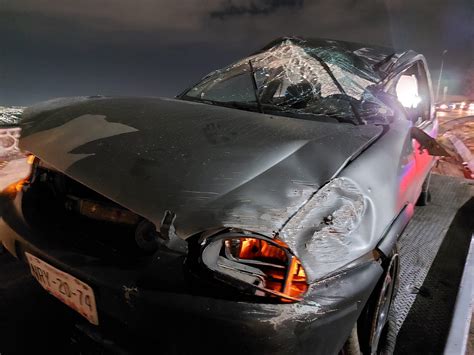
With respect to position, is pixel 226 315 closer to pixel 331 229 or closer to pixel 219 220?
pixel 219 220

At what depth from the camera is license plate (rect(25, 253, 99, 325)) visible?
54.1 inches

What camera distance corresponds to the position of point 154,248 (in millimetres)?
1421

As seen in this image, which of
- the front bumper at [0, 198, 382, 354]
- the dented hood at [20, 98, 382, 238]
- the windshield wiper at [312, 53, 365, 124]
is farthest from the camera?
the windshield wiper at [312, 53, 365, 124]

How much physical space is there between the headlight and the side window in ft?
5.02

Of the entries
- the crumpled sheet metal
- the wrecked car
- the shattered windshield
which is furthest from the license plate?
the crumpled sheet metal

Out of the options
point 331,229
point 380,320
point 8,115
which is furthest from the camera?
point 8,115

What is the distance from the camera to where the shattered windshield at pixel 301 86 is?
2.21 metres

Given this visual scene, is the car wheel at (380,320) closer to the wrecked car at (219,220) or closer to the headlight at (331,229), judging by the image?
the wrecked car at (219,220)

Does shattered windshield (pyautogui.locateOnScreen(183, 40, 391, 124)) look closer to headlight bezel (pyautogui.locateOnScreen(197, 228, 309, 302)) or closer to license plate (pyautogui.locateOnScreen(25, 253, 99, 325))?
headlight bezel (pyautogui.locateOnScreen(197, 228, 309, 302))

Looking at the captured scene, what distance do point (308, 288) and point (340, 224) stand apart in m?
0.25

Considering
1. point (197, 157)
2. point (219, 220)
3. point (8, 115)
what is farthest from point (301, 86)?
point (8, 115)

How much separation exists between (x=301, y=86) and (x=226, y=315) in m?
1.77

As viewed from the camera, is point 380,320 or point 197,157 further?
point 380,320

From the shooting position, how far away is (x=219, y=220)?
120cm
